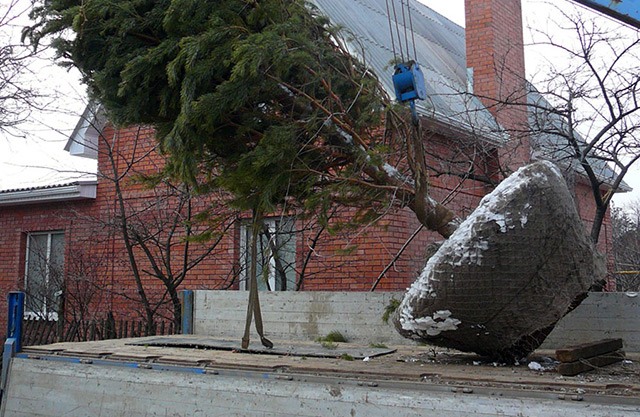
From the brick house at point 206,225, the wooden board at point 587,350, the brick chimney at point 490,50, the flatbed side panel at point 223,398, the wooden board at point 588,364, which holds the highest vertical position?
the brick chimney at point 490,50

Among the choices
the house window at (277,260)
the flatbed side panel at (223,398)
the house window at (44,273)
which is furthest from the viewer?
the house window at (44,273)

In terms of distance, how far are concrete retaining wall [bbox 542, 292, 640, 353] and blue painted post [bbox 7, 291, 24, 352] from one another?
4.24 meters

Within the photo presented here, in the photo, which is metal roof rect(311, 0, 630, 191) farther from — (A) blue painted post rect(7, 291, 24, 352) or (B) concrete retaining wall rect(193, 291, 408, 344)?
(A) blue painted post rect(7, 291, 24, 352)

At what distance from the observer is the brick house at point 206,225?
9.34 metres

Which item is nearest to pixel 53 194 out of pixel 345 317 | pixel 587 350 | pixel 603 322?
pixel 345 317

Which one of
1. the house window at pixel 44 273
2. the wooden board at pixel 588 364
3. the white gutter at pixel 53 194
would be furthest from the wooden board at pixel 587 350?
the white gutter at pixel 53 194

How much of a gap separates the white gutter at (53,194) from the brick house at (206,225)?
0.03 metres

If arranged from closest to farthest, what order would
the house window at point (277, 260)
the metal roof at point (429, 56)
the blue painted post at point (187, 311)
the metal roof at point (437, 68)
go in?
the blue painted post at point (187, 311) < the metal roof at point (437, 68) < the metal roof at point (429, 56) < the house window at point (277, 260)

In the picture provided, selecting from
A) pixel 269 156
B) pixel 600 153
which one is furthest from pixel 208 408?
pixel 600 153

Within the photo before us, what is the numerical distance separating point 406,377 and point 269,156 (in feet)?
6.24

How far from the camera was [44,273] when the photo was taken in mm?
12477

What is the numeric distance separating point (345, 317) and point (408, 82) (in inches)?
86.9

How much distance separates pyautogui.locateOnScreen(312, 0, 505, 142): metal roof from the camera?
30.4 ft

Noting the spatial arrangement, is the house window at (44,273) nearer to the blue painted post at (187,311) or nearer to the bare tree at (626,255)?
the blue painted post at (187,311)
